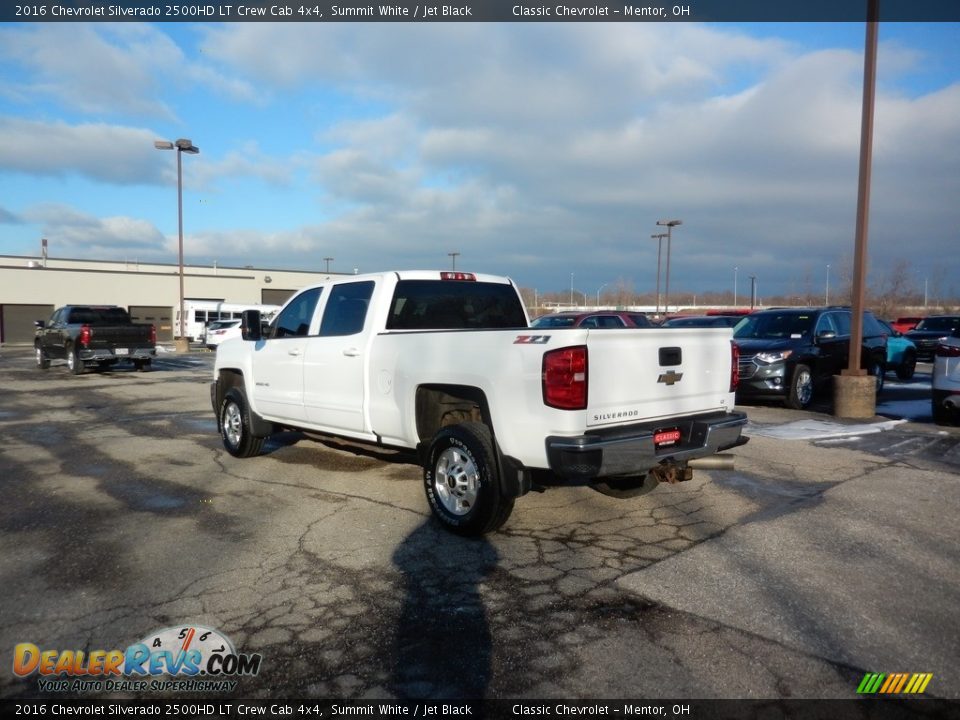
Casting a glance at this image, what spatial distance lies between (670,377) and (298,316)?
13.3 feet

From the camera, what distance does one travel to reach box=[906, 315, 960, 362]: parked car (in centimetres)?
2334

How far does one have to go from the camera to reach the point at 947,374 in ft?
31.5

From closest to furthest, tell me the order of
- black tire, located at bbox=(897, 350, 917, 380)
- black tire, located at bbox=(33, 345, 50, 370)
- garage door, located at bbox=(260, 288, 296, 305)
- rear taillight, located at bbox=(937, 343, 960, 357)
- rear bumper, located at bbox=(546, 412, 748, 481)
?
rear bumper, located at bbox=(546, 412, 748, 481) → rear taillight, located at bbox=(937, 343, 960, 357) → black tire, located at bbox=(897, 350, 917, 380) → black tire, located at bbox=(33, 345, 50, 370) → garage door, located at bbox=(260, 288, 296, 305)

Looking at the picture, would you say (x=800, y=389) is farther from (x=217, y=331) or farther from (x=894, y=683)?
(x=217, y=331)

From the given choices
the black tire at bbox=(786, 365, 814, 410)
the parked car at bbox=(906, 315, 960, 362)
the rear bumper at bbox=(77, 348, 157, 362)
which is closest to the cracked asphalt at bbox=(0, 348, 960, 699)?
the black tire at bbox=(786, 365, 814, 410)

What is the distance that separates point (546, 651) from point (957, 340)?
8773 millimetres

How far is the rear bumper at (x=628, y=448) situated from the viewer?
14.4 ft

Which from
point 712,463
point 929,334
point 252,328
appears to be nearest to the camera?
point 712,463

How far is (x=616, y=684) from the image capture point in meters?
3.08

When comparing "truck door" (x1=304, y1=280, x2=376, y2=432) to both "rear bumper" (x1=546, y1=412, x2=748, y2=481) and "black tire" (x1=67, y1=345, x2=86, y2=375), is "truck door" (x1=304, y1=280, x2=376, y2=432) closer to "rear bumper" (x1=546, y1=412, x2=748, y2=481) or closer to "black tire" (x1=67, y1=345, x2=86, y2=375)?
"rear bumper" (x1=546, y1=412, x2=748, y2=481)

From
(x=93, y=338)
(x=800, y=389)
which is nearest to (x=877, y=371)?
(x=800, y=389)

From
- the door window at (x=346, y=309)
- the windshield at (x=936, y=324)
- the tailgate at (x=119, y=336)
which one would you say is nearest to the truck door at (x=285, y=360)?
the door window at (x=346, y=309)

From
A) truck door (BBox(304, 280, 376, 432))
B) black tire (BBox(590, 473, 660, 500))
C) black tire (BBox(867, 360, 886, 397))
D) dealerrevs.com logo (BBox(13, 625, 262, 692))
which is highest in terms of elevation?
truck door (BBox(304, 280, 376, 432))

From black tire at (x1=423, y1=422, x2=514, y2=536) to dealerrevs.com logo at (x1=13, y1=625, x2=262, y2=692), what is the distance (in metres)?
1.91
